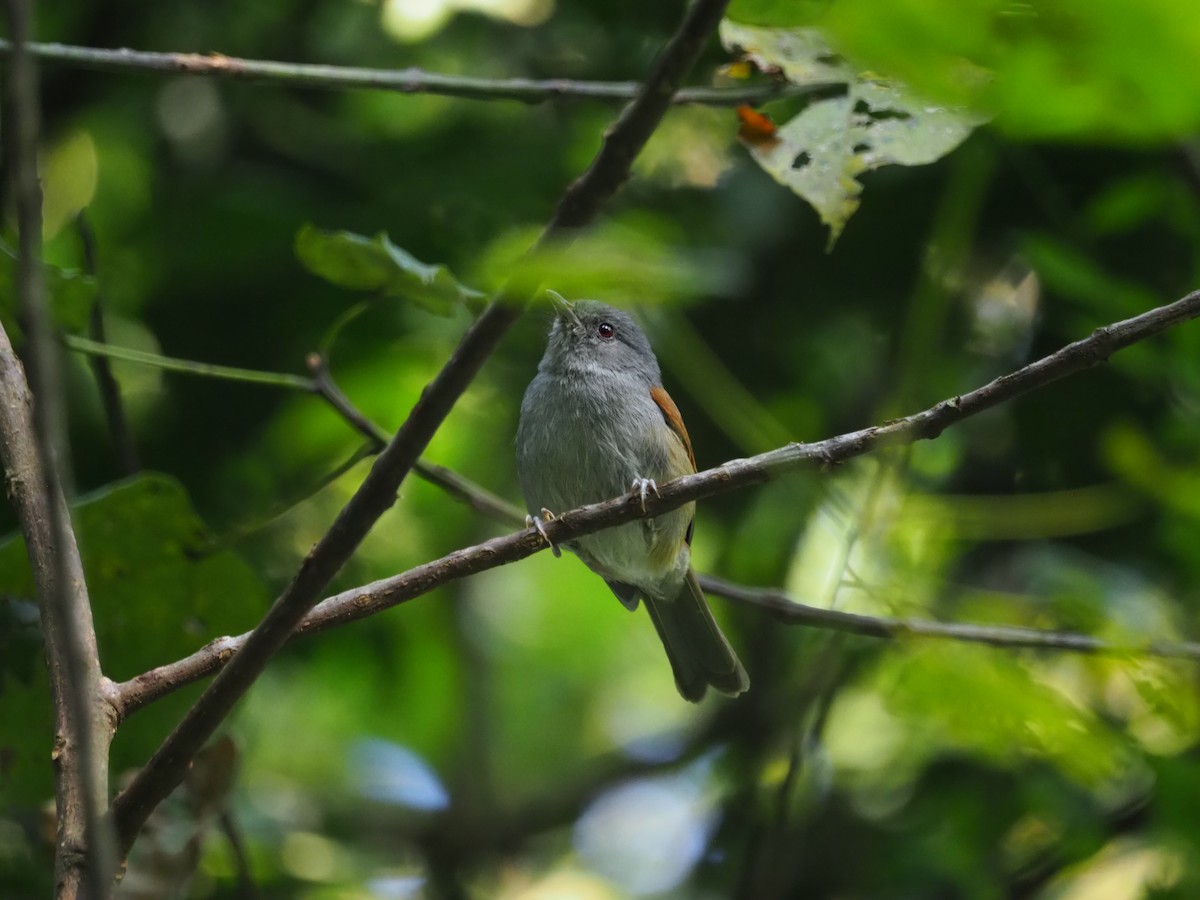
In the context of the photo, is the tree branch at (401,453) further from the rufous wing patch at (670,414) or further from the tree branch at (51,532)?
the rufous wing patch at (670,414)

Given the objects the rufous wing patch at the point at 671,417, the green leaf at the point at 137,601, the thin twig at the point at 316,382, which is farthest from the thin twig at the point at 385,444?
the rufous wing patch at the point at 671,417

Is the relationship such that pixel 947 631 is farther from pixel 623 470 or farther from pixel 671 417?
pixel 671 417

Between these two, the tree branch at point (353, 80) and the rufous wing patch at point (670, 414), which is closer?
the tree branch at point (353, 80)

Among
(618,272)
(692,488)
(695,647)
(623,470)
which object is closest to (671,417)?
(623,470)

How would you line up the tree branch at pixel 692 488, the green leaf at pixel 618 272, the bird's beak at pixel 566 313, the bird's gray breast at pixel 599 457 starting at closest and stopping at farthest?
the green leaf at pixel 618 272, the tree branch at pixel 692 488, the bird's gray breast at pixel 599 457, the bird's beak at pixel 566 313

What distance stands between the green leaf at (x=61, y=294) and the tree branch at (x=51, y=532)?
52cm

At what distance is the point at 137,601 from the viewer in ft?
11.3

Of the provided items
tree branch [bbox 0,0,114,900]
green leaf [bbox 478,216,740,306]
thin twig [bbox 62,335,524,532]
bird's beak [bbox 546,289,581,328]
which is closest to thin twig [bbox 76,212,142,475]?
thin twig [bbox 62,335,524,532]

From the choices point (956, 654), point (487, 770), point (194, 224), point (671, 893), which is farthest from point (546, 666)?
point (956, 654)

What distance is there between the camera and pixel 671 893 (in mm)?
5496

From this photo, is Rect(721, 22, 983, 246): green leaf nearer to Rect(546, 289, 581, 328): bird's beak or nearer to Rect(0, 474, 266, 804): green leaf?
Rect(546, 289, 581, 328): bird's beak

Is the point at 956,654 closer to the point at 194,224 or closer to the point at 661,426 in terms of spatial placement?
the point at 661,426

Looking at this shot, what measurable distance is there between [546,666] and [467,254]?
241cm

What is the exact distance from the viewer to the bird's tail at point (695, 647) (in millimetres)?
4527
